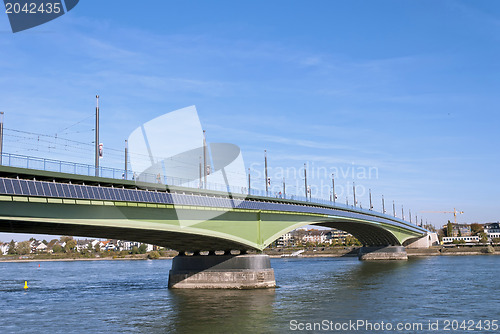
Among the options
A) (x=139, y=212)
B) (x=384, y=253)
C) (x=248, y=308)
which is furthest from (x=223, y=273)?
(x=384, y=253)

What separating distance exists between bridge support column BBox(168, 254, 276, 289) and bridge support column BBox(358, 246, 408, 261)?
7476cm

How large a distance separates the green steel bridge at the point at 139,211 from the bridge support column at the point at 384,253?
6147cm

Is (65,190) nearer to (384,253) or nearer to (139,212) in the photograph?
(139,212)

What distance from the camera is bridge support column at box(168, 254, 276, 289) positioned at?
49.5 m

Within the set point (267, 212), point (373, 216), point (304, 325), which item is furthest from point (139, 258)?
point (304, 325)

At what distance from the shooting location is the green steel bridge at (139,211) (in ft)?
99.1

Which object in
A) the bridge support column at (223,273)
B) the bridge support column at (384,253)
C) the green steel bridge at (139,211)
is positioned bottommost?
the bridge support column at (384,253)

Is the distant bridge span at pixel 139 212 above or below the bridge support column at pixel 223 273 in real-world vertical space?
above

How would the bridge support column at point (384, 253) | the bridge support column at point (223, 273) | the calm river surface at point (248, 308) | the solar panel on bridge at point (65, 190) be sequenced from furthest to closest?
the bridge support column at point (384, 253) < the bridge support column at point (223, 273) < the solar panel on bridge at point (65, 190) < the calm river surface at point (248, 308)

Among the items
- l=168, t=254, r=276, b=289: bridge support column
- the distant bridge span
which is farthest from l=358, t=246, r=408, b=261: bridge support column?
l=168, t=254, r=276, b=289: bridge support column

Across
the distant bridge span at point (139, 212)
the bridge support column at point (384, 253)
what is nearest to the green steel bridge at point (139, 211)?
the distant bridge span at point (139, 212)

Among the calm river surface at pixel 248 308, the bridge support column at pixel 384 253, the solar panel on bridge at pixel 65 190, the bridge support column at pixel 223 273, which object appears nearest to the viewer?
the calm river surface at pixel 248 308

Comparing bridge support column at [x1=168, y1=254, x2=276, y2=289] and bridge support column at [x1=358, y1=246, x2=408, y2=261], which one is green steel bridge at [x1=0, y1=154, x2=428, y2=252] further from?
bridge support column at [x1=358, y1=246, x2=408, y2=261]

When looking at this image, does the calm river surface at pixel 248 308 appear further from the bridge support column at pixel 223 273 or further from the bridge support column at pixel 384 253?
the bridge support column at pixel 384 253
